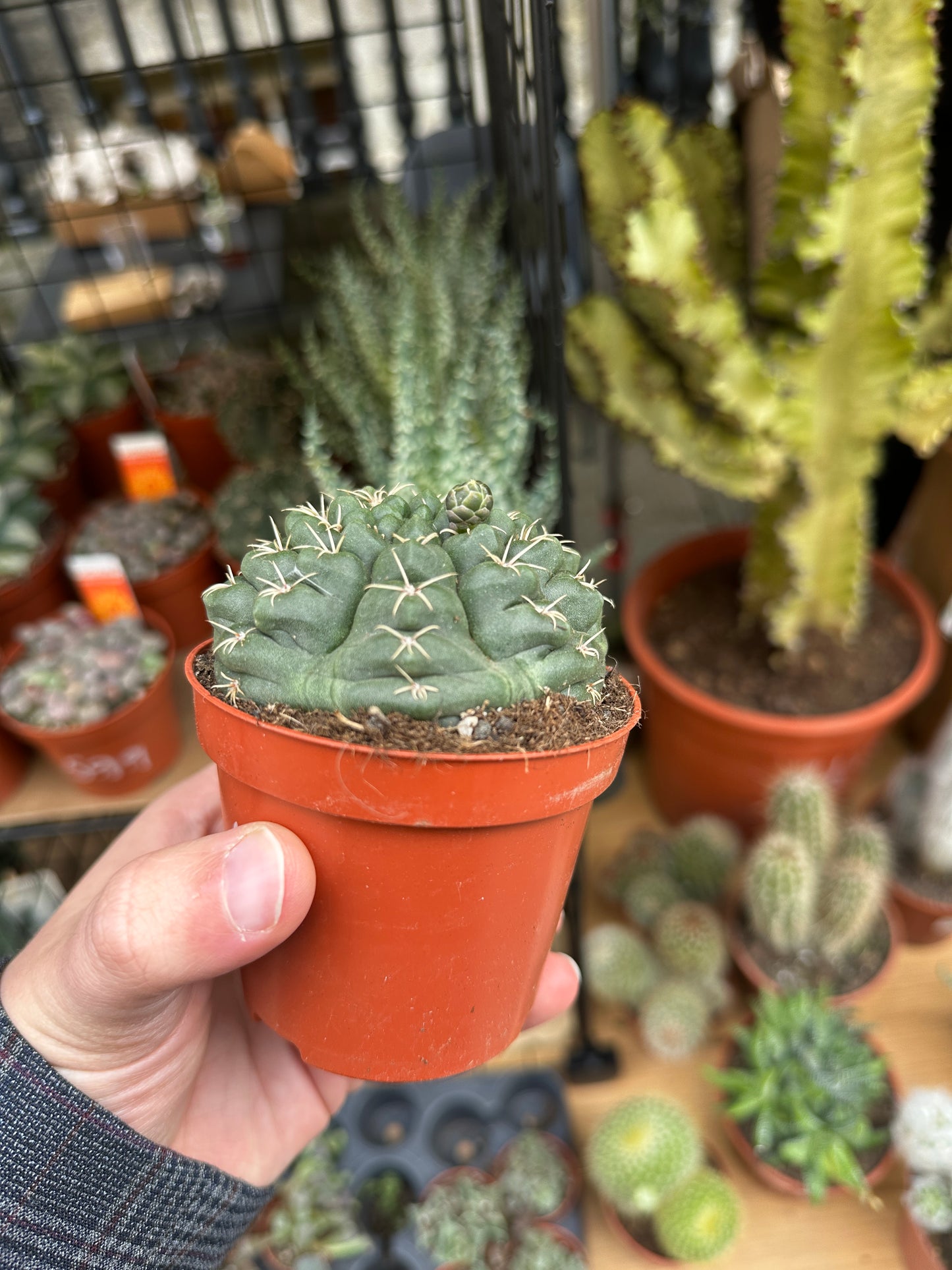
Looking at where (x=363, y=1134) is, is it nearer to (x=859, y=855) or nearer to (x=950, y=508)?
(x=859, y=855)

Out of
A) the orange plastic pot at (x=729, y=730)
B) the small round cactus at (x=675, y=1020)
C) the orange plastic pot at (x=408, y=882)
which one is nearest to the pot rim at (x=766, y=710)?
the orange plastic pot at (x=729, y=730)

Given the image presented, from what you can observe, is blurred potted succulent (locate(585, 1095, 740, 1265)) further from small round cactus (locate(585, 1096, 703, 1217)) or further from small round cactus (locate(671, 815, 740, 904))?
small round cactus (locate(671, 815, 740, 904))

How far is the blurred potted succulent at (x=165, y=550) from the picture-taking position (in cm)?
135

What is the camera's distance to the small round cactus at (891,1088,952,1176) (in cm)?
90

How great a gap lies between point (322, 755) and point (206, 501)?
1206mm

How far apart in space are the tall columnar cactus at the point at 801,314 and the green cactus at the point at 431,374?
17 cm

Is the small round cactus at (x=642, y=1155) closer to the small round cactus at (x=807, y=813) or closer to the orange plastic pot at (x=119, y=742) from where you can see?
the small round cactus at (x=807, y=813)

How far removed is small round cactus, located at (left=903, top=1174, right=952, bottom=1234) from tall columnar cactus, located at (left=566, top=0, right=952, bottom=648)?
68 cm

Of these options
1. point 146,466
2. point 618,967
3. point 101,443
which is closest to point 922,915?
point 618,967

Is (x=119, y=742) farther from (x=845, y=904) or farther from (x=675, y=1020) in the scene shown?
(x=845, y=904)

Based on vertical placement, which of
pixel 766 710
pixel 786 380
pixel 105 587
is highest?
pixel 786 380

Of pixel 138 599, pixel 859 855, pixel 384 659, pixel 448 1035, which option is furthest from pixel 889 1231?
pixel 138 599

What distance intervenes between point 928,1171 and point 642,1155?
1.04 ft

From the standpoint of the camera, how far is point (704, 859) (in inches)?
48.9
